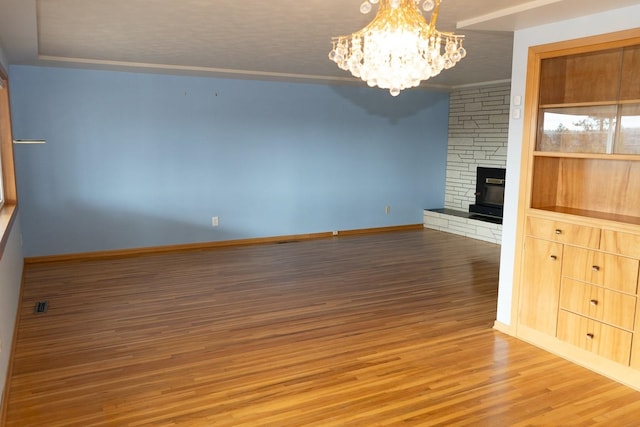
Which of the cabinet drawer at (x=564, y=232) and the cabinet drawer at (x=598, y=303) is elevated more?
the cabinet drawer at (x=564, y=232)

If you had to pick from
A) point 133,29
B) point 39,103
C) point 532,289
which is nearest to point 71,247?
point 39,103

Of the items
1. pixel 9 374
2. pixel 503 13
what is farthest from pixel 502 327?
pixel 9 374

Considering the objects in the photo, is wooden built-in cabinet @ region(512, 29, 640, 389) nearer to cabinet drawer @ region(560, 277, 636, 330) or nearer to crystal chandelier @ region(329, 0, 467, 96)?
cabinet drawer @ region(560, 277, 636, 330)

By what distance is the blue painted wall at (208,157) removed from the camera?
5.64 meters

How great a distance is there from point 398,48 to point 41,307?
3.62 m

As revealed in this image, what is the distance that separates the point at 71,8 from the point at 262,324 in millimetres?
2567

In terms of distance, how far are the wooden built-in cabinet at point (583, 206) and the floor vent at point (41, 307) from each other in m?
3.77

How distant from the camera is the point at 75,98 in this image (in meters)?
5.66

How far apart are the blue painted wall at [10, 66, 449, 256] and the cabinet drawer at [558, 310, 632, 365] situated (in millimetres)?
4403

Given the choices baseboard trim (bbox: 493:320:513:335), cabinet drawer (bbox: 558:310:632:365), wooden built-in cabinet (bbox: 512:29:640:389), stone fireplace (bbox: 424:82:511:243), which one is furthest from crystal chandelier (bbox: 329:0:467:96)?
stone fireplace (bbox: 424:82:511:243)

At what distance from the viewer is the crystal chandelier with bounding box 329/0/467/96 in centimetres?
236

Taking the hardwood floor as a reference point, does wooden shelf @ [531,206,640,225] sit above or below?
above

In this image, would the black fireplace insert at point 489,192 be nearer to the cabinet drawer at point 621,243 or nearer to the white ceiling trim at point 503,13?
the white ceiling trim at point 503,13

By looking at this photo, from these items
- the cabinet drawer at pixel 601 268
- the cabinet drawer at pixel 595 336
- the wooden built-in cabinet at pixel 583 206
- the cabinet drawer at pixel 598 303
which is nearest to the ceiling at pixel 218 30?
the wooden built-in cabinet at pixel 583 206
